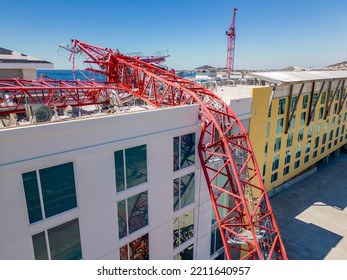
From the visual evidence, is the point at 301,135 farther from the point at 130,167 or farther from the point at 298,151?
the point at 130,167

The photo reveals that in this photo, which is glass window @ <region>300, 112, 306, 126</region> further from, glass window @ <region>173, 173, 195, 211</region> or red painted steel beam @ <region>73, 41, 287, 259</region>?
glass window @ <region>173, 173, 195, 211</region>

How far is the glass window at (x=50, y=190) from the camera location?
9164 mm

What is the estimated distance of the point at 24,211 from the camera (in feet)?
29.9

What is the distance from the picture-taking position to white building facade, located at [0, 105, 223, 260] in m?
8.97

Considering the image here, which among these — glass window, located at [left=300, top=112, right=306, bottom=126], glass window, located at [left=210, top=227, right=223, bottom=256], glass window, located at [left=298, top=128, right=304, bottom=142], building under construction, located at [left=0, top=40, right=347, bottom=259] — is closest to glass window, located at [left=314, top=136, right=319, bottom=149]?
glass window, located at [left=298, top=128, right=304, bottom=142]

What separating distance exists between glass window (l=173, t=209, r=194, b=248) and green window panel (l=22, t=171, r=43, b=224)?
7.73 meters

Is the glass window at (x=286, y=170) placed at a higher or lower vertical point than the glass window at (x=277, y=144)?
lower

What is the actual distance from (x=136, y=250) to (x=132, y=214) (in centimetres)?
231

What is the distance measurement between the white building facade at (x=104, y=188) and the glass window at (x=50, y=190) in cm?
3

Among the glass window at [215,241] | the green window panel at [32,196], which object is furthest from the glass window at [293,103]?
the green window panel at [32,196]

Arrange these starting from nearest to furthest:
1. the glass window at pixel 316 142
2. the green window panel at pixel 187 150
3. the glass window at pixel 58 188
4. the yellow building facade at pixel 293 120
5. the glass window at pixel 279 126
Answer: the glass window at pixel 58 188
the green window panel at pixel 187 150
the yellow building facade at pixel 293 120
the glass window at pixel 279 126
the glass window at pixel 316 142

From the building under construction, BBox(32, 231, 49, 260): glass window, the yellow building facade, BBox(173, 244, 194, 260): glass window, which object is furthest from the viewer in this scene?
the yellow building facade

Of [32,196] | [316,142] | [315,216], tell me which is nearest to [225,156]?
[32,196]

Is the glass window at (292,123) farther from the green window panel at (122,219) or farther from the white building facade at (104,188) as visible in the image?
the green window panel at (122,219)
